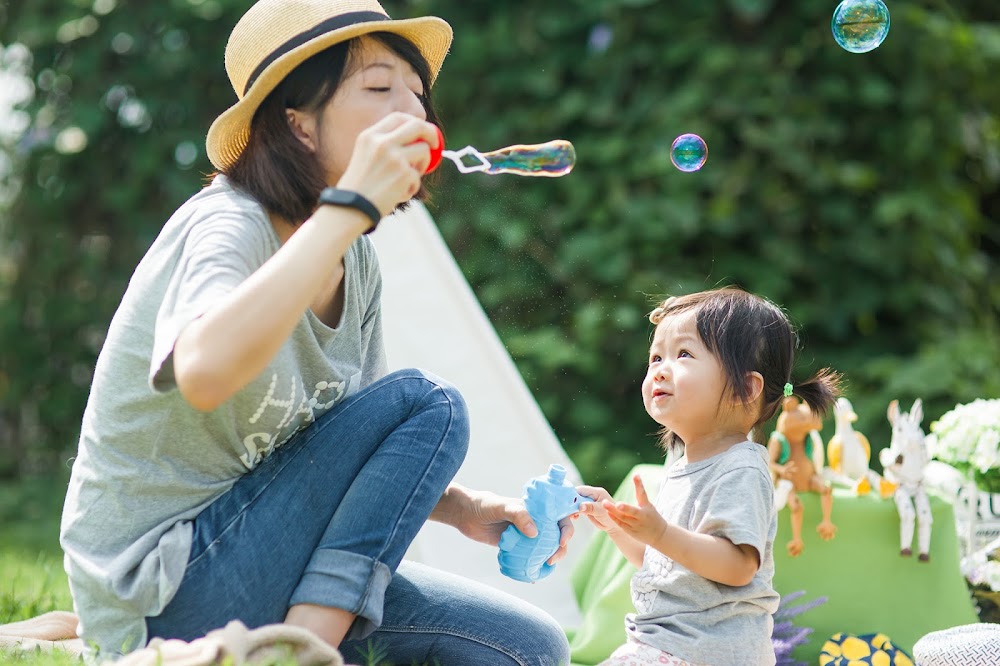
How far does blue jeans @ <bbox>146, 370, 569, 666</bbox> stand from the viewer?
4.97 feet

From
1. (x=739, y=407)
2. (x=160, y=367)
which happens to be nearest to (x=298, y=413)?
(x=160, y=367)

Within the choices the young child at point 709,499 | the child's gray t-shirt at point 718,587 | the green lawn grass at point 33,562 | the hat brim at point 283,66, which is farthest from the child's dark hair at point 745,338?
the green lawn grass at point 33,562

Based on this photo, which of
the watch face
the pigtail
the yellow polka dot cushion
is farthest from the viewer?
the yellow polka dot cushion

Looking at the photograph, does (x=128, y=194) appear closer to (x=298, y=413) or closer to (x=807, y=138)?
(x=807, y=138)

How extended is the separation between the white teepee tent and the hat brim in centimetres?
109

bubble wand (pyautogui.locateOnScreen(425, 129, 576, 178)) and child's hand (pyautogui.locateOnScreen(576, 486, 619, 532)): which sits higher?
bubble wand (pyautogui.locateOnScreen(425, 129, 576, 178))

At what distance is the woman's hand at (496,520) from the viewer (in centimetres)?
174

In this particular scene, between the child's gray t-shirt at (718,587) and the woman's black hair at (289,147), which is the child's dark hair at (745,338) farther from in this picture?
the woman's black hair at (289,147)

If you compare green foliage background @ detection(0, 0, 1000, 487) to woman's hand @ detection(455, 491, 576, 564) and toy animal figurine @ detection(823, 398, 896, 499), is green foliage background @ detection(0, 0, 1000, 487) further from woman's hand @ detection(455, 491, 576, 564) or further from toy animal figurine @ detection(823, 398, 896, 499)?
woman's hand @ detection(455, 491, 576, 564)

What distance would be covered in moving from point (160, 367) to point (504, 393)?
1699mm

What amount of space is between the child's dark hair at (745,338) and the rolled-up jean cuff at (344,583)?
647mm

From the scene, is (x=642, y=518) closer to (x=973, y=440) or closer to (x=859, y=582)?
(x=859, y=582)

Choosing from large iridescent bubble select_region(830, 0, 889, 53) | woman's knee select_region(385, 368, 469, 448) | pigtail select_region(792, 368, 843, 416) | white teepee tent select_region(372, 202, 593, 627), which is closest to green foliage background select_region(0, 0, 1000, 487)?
white teepee tent select_region(372, 202, 593, 627)

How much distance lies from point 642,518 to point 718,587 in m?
0.21
